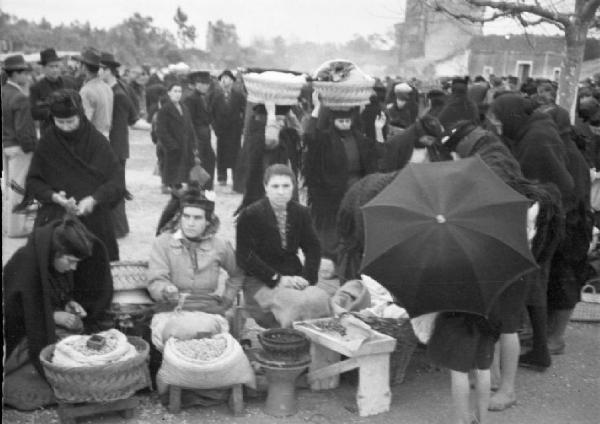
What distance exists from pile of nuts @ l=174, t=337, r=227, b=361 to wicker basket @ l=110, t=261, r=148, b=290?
2.35 ft

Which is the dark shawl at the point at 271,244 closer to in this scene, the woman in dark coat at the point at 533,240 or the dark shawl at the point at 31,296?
the woman in dark coat at the point at 533,240

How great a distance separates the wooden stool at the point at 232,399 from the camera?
432 cm

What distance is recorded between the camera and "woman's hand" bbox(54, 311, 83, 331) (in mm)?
4418

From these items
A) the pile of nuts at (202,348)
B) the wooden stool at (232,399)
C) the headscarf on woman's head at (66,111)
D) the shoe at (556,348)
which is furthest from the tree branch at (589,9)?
the wooden stool at (232,399)

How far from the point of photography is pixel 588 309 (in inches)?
251

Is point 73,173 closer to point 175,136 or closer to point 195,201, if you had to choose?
point 195,201

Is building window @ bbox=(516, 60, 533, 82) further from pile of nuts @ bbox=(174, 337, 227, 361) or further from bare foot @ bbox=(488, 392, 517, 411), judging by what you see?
pile of nuts @ bbox=(174, 337, 227, 361)

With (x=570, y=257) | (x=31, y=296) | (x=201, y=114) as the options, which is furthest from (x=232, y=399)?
(x=201, y=114)

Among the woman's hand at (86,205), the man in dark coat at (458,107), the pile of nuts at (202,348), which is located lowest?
the pile of nuts at (202,348)

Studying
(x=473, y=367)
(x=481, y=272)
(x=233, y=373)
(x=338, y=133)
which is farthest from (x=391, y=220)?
(x=338, y=133)

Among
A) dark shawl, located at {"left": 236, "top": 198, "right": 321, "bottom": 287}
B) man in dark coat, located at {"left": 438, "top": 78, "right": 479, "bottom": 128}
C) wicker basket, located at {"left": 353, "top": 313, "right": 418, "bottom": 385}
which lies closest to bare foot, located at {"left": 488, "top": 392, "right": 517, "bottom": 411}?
wicker basket, located at {"left": 353, "top": 313, "right": 418, "bottom": 385}

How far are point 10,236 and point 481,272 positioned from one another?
229 inches

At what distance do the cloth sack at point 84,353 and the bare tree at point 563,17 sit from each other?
5513mm

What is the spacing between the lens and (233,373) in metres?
4.31
